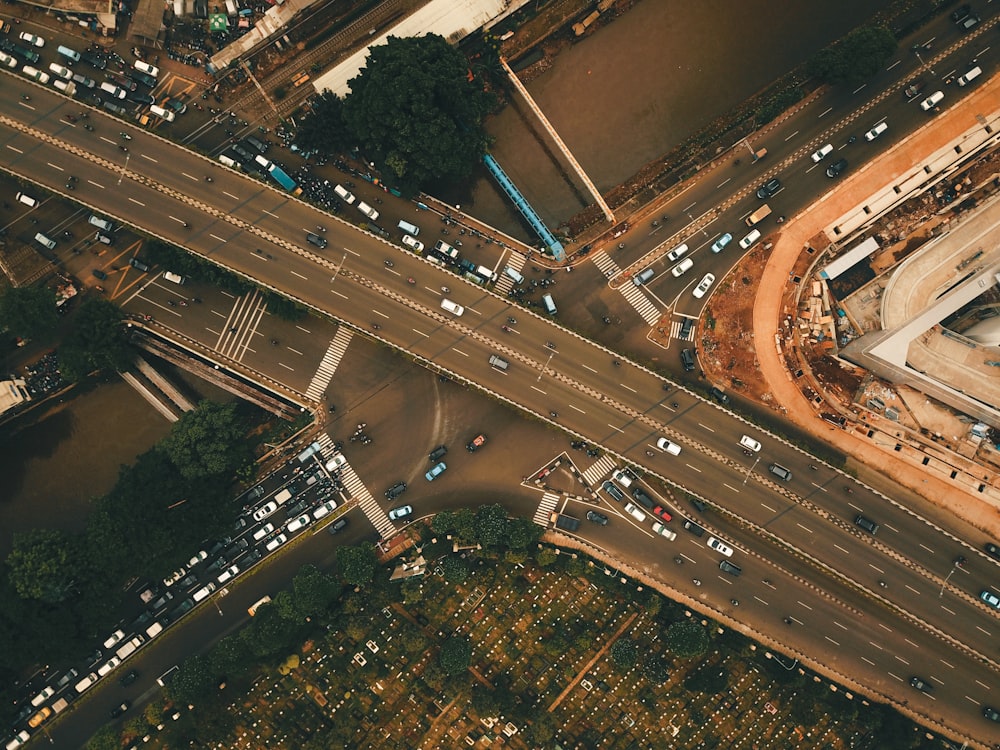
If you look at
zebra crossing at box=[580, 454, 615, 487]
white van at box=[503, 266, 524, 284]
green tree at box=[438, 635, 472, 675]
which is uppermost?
white van at box=[503, 266, 524, 284]

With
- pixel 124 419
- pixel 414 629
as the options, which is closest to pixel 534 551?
pixel 414 629

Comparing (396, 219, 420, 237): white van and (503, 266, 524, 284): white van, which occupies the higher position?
(396, 219, 420, 237): white van

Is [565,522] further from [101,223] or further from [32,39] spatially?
[32,39]

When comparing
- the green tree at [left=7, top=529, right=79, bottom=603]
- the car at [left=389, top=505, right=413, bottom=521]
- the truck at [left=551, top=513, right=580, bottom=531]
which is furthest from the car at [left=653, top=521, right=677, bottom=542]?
the green tree at [left=7, top=529, right=79, bottom=603]

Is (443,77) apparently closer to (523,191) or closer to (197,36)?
(523,191)

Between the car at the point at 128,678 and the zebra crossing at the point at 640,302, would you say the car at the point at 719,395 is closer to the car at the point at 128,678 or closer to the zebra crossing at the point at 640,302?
the zebra crossing at the point at 640,302

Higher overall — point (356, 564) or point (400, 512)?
point (400, 512)

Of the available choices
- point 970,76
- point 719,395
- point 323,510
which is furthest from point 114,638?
point 970,76

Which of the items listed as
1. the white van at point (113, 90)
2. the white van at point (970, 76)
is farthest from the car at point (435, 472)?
the white van at point (970, 76)

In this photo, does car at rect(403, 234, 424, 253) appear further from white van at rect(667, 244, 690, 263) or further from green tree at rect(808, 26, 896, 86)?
green tree at rect(808, 26, 896, 86)
